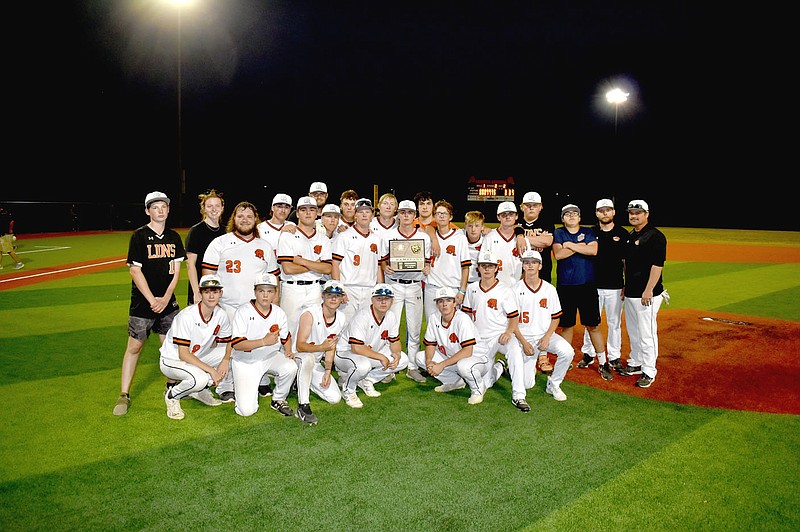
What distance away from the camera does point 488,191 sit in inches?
2216

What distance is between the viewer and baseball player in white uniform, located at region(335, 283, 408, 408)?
5875 millimetres

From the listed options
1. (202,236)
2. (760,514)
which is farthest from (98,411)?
(760,514)

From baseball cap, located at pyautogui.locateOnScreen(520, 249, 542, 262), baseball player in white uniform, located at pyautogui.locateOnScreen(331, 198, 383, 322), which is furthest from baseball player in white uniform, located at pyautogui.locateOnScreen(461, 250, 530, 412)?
baseball player in white uniform, located at pyautogui.locateOnScreen(331, 198, 383, 322)

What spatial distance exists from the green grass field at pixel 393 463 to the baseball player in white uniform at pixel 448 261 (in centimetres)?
134

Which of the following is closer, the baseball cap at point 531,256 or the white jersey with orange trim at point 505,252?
→ the baseball cap at point 531,256

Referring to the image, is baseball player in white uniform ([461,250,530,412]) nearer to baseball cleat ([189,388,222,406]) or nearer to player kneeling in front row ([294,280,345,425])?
player kneeling in front row ([294,280,345,425])

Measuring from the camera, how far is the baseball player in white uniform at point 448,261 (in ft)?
23.2

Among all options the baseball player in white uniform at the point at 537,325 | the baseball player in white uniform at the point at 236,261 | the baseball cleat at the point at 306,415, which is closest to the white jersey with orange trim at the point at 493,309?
the baseball player in white uniform at the point at 537,325

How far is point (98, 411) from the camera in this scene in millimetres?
5414

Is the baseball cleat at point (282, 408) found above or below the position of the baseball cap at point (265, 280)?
below

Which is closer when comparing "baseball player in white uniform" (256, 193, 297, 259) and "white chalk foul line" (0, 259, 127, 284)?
"baseball player in white uniform" (256, 193, 297, 259)

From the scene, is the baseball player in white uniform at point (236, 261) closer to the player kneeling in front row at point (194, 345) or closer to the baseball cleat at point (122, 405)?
the player kneeling in front row at point (194, 345)

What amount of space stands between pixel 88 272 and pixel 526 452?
49.6 feet

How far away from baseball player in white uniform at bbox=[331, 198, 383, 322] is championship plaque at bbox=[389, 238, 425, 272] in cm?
28
